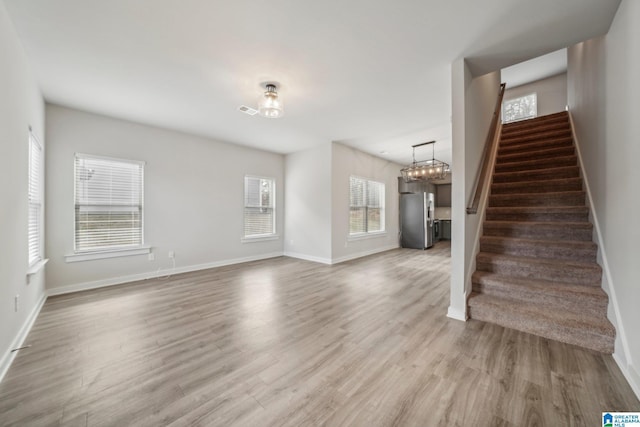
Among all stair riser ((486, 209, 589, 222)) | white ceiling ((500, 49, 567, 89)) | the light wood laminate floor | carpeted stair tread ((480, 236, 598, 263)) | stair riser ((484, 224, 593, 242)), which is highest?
white ceiling ((500, 49, 567, 89))

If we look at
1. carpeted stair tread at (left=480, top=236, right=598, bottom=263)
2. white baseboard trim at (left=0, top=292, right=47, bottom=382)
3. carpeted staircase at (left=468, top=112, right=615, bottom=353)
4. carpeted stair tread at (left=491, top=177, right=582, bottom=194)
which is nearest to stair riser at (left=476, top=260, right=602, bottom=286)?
carpeted staircase at (left=468, top=112, right=615, bottom=353)

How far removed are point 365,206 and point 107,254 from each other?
546cm

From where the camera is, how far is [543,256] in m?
2.85

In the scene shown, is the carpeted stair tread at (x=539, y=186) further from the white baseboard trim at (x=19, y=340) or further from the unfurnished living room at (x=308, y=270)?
the white baseboard trim at (x=19, y=340)

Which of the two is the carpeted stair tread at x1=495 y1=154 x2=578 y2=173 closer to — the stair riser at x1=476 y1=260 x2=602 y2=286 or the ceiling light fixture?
the stair riser at x1=476 y1=260 x2=602 y2=286

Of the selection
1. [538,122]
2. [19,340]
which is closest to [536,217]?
[538,122]

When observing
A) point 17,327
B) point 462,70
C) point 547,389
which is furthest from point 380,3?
point 17,327

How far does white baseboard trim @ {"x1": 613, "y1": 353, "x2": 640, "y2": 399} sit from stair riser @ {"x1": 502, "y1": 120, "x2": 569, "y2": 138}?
408 cm

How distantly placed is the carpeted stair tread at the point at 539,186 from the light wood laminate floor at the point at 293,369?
2.12 m

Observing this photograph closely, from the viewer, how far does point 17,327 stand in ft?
7.20

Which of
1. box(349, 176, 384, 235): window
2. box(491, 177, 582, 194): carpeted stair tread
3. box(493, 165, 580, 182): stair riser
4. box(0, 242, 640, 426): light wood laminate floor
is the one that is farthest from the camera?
box(349, 176, 384, 235): window

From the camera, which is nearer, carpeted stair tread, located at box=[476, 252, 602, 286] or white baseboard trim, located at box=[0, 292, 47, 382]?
white baseboard trim, located at box=[0, 292, 47, 382]

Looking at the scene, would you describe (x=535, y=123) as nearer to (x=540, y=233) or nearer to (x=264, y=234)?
(x=540, y=233)

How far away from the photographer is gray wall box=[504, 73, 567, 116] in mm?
5449
